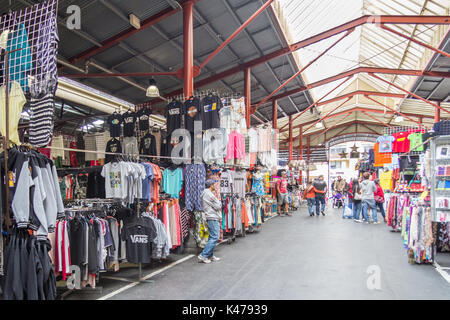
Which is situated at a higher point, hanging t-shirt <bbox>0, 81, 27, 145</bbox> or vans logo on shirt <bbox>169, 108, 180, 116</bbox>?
vans logo on shirt <bbox>169, 108, 180, 116</bbox>

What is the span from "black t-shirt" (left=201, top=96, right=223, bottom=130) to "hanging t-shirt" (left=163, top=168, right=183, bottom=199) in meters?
1.19

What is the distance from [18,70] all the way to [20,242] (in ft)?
5.12

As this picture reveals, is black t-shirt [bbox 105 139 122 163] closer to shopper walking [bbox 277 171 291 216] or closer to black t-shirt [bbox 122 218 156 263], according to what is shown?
black t-shirt [bbox 122 218 156 263]

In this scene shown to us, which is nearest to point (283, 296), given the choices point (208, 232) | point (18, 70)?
point (208, 232)

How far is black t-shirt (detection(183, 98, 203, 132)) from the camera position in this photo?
6645mm

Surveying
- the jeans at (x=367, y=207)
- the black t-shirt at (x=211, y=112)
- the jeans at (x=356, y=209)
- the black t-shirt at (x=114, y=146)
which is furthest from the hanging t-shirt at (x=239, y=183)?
the jeans at (x=356, y=209)

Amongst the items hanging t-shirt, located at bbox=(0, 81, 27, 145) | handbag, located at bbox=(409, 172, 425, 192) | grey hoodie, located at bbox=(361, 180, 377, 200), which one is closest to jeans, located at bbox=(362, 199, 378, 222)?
grey hoodie, located at bbox=(361, 180, 377, 200)

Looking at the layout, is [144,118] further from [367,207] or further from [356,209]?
[356,209]

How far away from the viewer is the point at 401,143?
8789 mm

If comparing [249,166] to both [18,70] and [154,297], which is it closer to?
[154,297]

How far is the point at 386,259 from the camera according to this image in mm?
5695

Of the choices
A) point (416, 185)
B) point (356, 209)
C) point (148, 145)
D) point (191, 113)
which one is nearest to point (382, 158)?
point (356, 209)

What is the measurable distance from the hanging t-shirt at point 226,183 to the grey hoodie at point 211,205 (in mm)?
1944

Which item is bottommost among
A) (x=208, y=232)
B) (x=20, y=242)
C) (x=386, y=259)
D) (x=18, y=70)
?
(x=386, y=259)
